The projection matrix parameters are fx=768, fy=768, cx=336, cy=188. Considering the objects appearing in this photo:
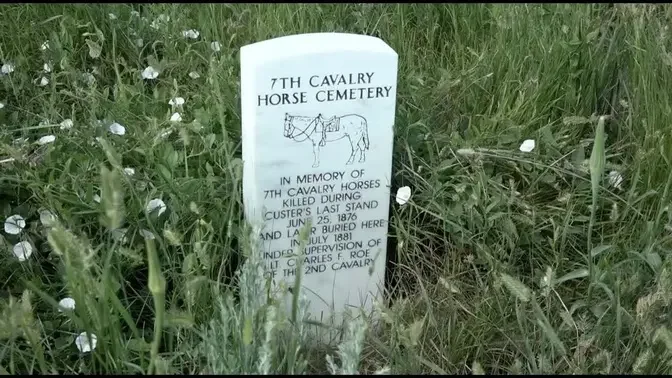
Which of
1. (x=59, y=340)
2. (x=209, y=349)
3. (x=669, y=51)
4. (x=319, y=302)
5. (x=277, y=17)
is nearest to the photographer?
(x=209, y=349)

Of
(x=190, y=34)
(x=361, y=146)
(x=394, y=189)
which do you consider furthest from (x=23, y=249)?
(x=190, y=34)

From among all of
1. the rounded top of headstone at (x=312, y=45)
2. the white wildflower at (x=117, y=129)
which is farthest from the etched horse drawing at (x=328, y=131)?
the white wildflower at (x=117, y=129)

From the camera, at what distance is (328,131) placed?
171cm

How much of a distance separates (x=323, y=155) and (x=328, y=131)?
0.06 meters

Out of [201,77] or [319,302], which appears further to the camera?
[201,77]

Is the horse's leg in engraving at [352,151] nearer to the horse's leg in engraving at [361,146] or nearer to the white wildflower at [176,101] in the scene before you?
the horse's leg in engraving at [361,146]

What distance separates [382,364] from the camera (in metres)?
1.56

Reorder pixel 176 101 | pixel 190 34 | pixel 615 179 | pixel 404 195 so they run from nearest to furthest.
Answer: pixel 404 195 < pixel 615 179 < pixel 176 101 < pixel 190 34

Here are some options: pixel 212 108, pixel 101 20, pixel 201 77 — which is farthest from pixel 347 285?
pixel 101 20

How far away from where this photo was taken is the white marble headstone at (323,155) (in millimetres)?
1631

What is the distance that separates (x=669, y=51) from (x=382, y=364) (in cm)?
150

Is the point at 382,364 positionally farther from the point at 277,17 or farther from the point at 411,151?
the point at 277,17

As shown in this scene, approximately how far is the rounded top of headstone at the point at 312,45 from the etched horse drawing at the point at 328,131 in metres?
0.14

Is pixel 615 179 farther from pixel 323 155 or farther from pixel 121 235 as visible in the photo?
pixel 121 235
